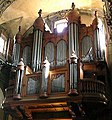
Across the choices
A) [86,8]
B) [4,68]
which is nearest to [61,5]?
[86,8]

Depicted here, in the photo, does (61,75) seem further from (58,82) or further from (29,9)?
(29,9)

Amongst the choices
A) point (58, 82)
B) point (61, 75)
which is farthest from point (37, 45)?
point (58, 82)

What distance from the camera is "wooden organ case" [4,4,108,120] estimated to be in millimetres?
10508

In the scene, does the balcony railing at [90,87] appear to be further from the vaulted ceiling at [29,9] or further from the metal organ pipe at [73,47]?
the vaulted ceiling at [29,9]

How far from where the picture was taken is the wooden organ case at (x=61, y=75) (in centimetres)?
1051

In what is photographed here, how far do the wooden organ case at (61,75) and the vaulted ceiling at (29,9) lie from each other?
78cm

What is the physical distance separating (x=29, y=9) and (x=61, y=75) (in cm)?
471

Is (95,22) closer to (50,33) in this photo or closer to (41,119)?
(50,33)

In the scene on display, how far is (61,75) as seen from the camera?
35.6 ft

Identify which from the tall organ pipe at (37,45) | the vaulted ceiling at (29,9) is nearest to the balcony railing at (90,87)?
the tall organ pipe at (37,45)

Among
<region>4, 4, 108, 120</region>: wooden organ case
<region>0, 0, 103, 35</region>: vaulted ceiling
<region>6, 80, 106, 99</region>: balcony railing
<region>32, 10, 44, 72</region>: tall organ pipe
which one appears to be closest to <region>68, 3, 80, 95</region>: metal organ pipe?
<region>4, 4, 108, 120</region>: wooden organ case

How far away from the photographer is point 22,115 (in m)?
11.9

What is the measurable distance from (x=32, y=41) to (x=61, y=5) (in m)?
2.51

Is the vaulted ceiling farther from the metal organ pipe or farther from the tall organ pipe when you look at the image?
the metal organ pipe
